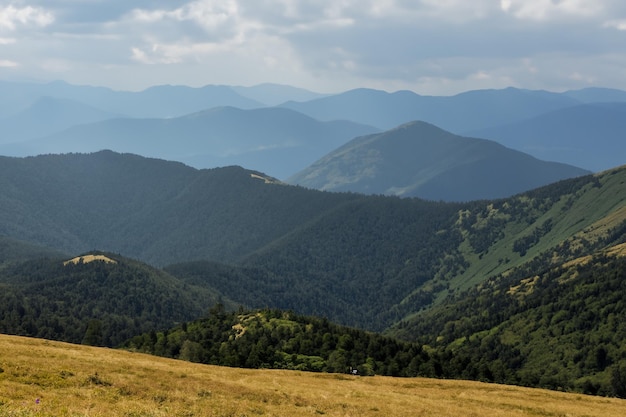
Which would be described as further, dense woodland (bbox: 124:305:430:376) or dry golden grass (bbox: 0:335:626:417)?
dense woodland (bbox: 124:305:430:376)

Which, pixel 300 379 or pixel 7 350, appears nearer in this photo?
pixel 7 350

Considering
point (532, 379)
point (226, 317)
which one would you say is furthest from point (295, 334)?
point (532, 379)

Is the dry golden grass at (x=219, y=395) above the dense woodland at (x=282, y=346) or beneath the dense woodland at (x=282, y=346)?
above

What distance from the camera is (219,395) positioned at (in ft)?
183

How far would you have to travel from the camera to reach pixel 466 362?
138m

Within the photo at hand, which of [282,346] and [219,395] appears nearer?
[219,395]

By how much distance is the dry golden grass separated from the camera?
4503cm

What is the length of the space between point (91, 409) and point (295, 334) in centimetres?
10582

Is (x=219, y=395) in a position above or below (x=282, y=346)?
above

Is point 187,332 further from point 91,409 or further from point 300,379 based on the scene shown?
point 91,409

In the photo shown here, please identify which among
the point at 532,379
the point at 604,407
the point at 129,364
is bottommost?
the point at 532,379

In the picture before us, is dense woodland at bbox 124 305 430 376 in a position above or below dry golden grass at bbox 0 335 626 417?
below

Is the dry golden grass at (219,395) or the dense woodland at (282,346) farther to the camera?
the dense woodland at (282,346)

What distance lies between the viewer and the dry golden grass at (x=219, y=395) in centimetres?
4503
